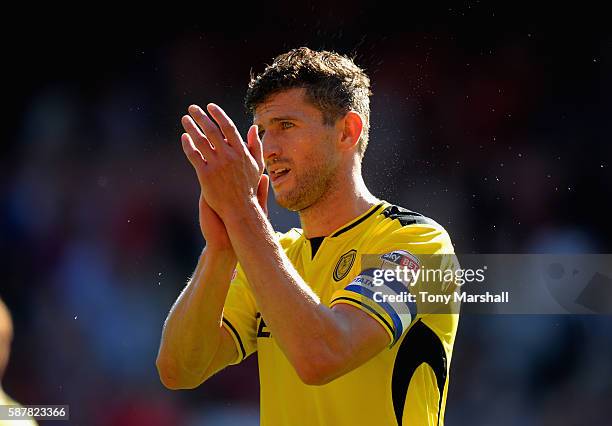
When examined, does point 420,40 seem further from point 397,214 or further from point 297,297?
point 297,297

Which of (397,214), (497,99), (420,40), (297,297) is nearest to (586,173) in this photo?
(497,99)

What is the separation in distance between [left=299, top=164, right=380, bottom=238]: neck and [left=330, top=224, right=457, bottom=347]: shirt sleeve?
33 cm

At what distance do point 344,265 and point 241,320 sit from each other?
493 millimetres

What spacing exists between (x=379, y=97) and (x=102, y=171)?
262cm

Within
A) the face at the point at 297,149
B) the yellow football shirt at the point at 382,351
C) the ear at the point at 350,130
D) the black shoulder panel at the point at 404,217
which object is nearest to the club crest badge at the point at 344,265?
the yellow football shirt at the point at 382,351

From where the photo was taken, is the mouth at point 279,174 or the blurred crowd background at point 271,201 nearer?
the mouth at point 279,174

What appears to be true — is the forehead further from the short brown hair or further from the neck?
the neck

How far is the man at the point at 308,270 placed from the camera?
7.69 feet

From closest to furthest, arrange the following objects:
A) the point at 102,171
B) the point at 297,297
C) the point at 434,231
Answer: the point at 297,297, the point at 434,231, the point at 102,171

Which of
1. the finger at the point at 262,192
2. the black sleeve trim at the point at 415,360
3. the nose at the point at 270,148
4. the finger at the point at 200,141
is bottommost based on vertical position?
the black sleeve trim at the point at 415,360

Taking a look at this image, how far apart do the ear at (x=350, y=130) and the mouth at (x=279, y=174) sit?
0.95 ft

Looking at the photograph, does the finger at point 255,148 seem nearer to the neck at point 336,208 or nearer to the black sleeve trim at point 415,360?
the neck at point 336,208

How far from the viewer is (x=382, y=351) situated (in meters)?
2.69

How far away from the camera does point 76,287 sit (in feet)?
23.3
